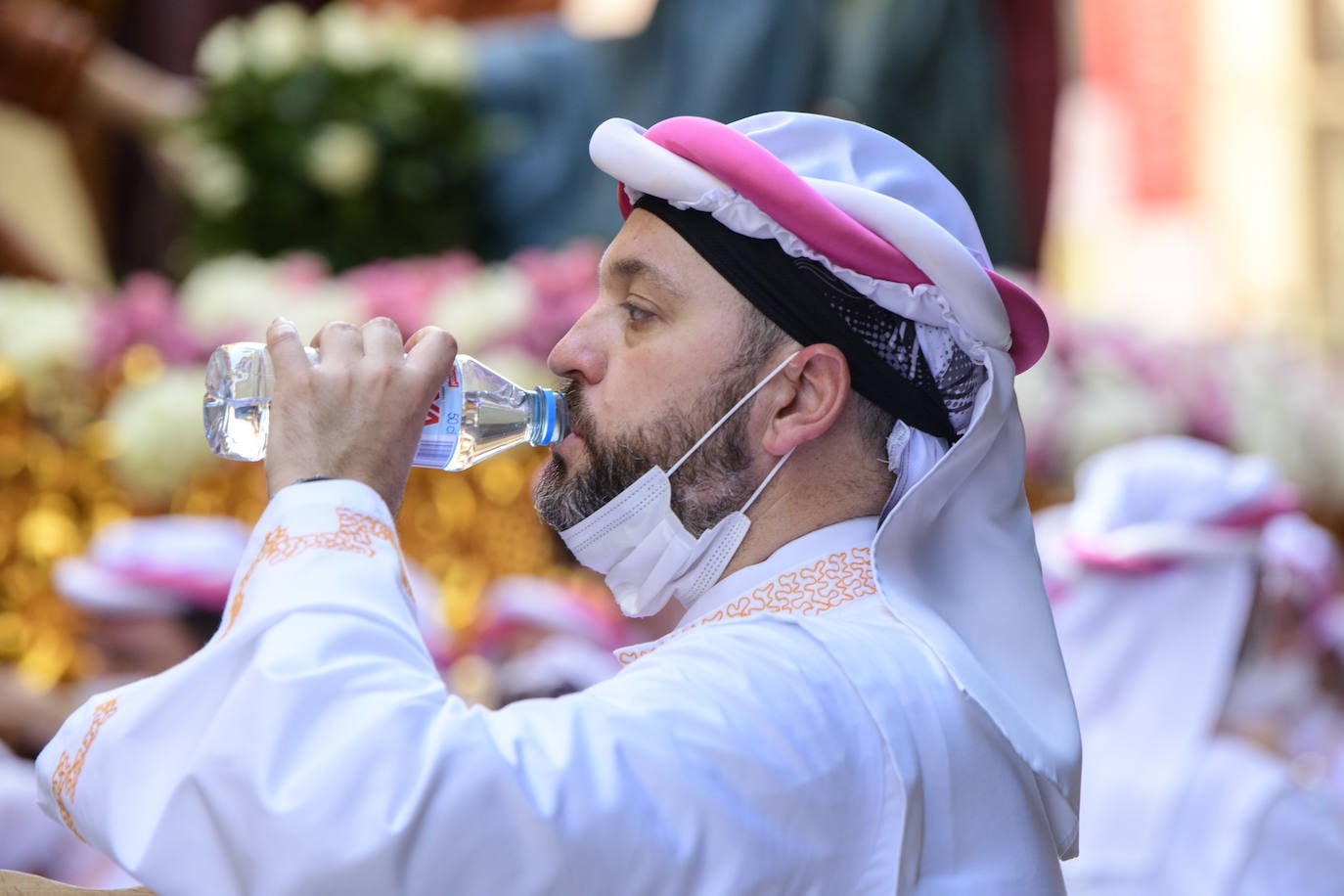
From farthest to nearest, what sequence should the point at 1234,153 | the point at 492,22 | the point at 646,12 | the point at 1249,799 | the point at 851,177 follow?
the point at 1234,153 → the point at 492,22 → the point at 646,12 → the point at 1249,799 → the point at 851,177

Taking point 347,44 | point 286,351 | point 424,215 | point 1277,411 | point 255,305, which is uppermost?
point 286,351

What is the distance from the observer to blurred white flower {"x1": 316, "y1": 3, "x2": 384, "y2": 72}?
5.79m

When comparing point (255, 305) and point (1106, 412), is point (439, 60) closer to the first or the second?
point (255, 305)

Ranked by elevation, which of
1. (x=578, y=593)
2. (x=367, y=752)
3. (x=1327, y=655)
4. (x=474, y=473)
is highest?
(x=367, y=752)

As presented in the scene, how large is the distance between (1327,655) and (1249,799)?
9.74ft

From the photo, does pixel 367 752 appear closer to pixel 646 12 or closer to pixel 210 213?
pixel 210 213

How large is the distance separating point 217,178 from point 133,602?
221cm

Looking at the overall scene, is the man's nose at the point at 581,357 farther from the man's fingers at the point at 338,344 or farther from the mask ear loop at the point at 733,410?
the man's fingers at the point at 338,344

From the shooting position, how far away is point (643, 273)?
1.92 metres

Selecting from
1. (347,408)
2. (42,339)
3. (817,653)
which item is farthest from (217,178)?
(817,653)

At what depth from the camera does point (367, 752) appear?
56.5 inches

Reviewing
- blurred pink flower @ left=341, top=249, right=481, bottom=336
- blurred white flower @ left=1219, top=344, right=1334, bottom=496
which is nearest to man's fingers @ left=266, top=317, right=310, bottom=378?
blurred pink flower @ left=341, top=249, right=481, bottom=336

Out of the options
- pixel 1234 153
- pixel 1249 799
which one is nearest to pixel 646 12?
pixel 1249 799

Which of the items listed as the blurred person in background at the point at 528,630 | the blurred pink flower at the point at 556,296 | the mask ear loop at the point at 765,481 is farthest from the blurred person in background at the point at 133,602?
the mask ear loop at the point at 765,481
